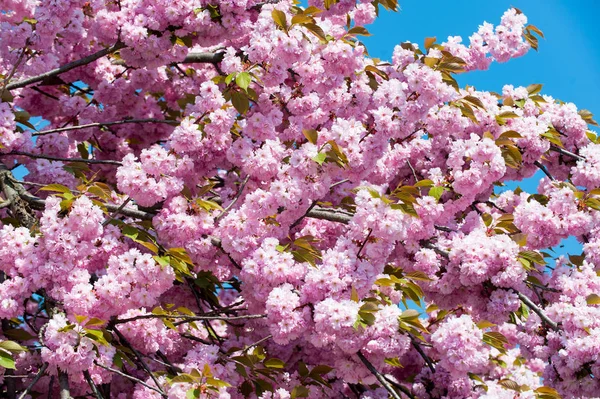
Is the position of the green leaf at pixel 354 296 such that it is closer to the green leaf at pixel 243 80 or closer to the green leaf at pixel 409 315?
the green leaf at pixel 409 315

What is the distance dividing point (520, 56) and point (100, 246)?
5.14 m

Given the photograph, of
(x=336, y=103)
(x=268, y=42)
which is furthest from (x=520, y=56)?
(x=268, y=42)

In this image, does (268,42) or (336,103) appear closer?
(268,42)

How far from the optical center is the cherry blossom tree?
16.3ft

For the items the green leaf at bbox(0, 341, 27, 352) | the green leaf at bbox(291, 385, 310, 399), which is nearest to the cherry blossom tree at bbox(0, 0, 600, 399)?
Result: the green leaf at bbox(0, 341, 27, 352)

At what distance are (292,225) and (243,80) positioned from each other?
1.30 metres

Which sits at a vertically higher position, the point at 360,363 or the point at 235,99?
the point at 235,99

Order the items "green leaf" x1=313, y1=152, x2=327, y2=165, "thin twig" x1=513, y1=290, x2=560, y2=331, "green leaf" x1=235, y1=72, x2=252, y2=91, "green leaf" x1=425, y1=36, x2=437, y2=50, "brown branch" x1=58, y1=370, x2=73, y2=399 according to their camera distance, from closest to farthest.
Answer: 1. "brown branch" x1=58, y1=370, x2=73, y2=399
2. "green leaf" x1=313, y1=152, x2=327, y2=165
3. "green leaf" x1=235, y1=72, x2=252, y2=91
4. "thin twig" x1=513, y1=290, x2=560, y2=331
5. "green leaf" x1=425, y1=36, x2=437, y2=50

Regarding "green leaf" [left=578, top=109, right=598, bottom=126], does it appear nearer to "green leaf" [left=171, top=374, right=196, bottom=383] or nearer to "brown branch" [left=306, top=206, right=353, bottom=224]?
"brown branch" [left=306, top=206, right=353, bottom=224]

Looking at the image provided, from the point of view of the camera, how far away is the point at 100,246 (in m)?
5.39

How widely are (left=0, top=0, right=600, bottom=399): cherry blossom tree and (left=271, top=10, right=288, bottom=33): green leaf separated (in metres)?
0.01

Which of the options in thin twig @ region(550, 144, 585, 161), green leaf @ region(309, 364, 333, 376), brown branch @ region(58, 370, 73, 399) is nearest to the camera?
brown branch @ region(58, 370, 73, 399)

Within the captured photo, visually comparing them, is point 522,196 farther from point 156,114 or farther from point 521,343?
point 156,114

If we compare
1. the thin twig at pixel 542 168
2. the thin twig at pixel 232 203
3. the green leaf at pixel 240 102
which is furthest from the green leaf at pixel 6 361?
the thin twig at pixel 542 168
